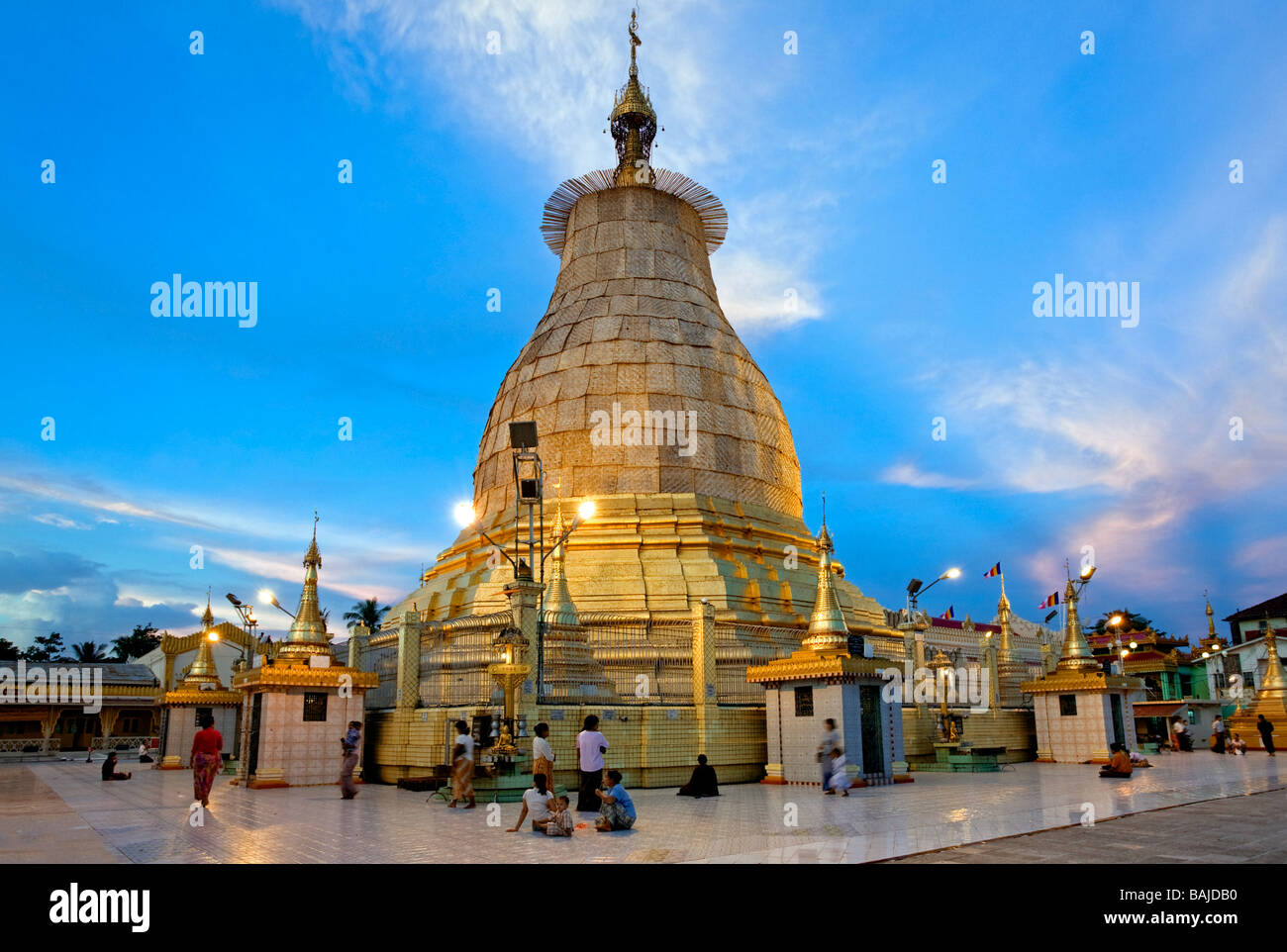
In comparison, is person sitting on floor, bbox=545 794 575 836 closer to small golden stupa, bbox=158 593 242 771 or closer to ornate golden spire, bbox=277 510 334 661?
ornate golden spire, bbox=277 510 334 661

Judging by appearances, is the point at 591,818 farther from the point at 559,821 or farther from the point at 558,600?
the point at 558,600

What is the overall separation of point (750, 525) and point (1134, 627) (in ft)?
236

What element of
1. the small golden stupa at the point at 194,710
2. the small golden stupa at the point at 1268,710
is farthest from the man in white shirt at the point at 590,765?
the small golden stupa at the point at 1268,710

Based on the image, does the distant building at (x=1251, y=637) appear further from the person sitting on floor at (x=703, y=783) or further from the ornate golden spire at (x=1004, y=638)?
the person sitting on floor at (x=703, y=783)

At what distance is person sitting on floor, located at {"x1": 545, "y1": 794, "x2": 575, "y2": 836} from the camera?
11.5m

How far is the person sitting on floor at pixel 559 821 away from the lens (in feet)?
37.6

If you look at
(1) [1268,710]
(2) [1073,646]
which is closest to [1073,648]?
(2) [1073,646]

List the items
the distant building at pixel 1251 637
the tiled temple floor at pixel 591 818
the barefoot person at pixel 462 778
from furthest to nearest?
the distant building at pixel 1251 637
the barefoot person at pixel 462 778
the tiled temple floor at pixel 591 818

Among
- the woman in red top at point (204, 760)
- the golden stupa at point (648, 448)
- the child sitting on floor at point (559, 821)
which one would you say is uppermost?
the golden stupa at point (648, 448)

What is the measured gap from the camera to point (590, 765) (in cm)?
1444

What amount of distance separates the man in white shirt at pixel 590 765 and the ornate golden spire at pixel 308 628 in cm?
897

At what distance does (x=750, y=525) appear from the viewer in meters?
28.4
